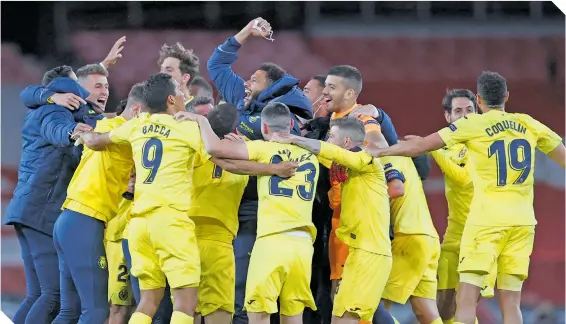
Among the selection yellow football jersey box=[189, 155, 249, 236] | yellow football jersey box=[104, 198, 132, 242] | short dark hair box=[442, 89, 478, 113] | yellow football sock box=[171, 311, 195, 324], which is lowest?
yellow football sock box=[171, 311, 195, 324]

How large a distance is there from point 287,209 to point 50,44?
28.1ft

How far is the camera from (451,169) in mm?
8414

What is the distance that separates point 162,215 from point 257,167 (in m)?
0.73

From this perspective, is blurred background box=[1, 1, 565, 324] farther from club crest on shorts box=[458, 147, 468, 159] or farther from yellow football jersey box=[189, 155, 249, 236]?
yellow football jersey box=[189, 155, 249, 236]

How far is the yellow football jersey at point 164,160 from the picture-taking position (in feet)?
23.1

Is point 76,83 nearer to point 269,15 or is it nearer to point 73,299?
point 73,299

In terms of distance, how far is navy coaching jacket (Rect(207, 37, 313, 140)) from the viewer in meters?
8.11

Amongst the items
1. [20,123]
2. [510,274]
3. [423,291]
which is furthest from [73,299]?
[20,123]

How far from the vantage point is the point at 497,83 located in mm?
7527

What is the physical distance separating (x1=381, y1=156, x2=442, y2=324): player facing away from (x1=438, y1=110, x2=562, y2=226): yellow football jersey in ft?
1.85

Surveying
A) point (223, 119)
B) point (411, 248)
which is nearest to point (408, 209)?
point (411, 248)

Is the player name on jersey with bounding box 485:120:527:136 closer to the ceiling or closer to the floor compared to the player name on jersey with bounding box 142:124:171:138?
closer to the floor

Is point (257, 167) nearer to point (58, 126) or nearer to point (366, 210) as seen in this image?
point (366, 210)

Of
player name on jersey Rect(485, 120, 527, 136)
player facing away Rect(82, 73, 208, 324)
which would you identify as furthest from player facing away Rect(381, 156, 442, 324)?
player facing away Rect(82, 73, 208, 324)
